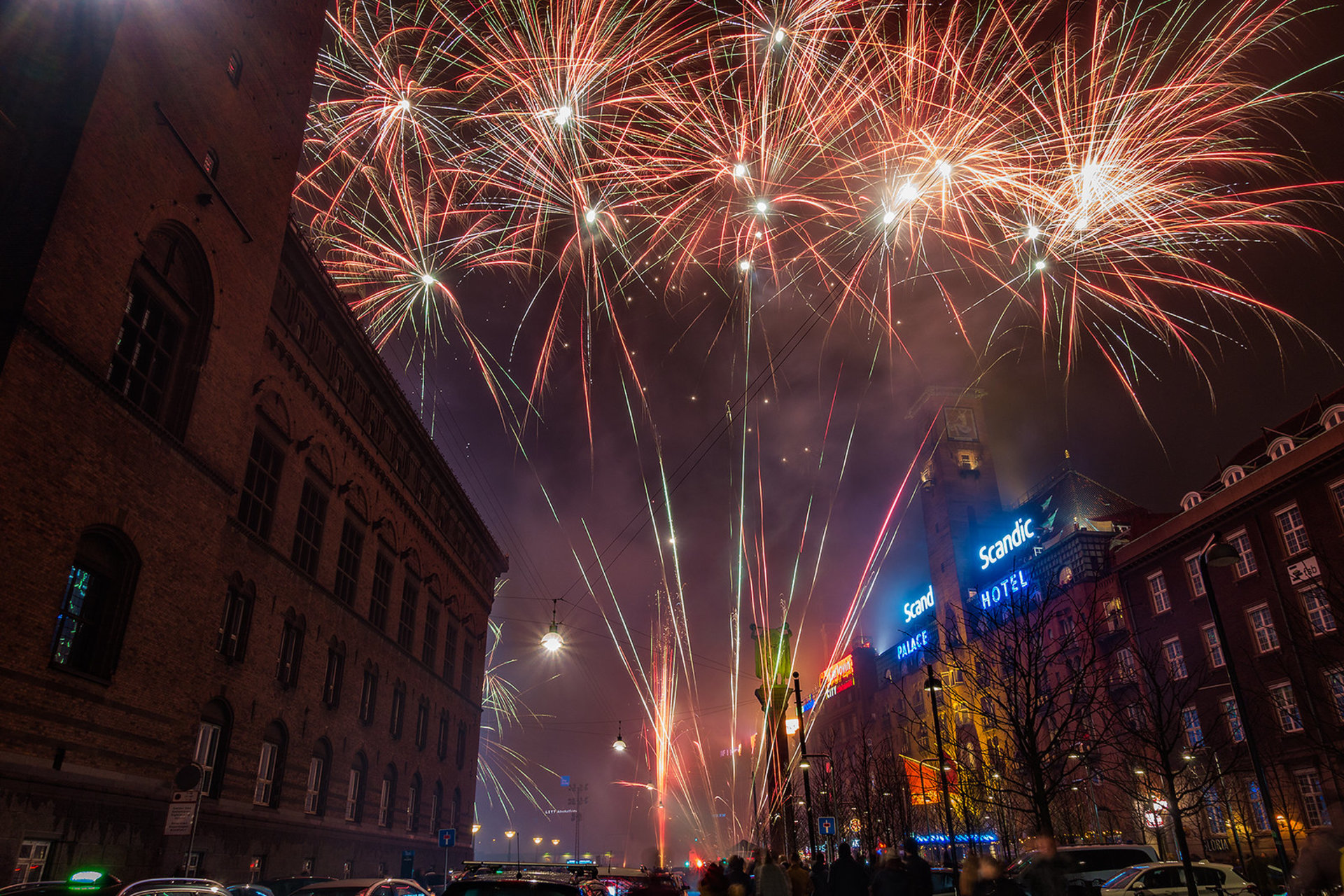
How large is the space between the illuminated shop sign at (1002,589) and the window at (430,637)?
36.5 m

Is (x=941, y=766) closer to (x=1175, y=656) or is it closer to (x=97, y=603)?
(x=97, y=603)

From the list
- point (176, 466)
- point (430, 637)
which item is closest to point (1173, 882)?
point (176, 466)

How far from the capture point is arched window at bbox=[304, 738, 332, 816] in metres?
26.1

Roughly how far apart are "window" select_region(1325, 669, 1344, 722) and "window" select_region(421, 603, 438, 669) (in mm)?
32715

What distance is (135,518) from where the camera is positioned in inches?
643

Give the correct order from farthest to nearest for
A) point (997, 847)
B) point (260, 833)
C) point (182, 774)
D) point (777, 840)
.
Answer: point (997, 847) < point (777, 840) < point (260, 833) < point (182, 774)

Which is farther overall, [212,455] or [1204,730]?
[1204,730]

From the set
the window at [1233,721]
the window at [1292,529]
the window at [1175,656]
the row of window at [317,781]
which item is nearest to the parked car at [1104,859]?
the window at [1292,529]

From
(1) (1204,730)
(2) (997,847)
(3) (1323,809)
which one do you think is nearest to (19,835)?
(3) (1323,809)

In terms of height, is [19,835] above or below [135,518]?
below

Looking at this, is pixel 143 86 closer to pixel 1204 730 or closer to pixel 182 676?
pixel 182 676

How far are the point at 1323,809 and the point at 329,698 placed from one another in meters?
36.4

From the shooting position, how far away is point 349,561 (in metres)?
30.3

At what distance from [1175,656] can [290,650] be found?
4013 centimetres
